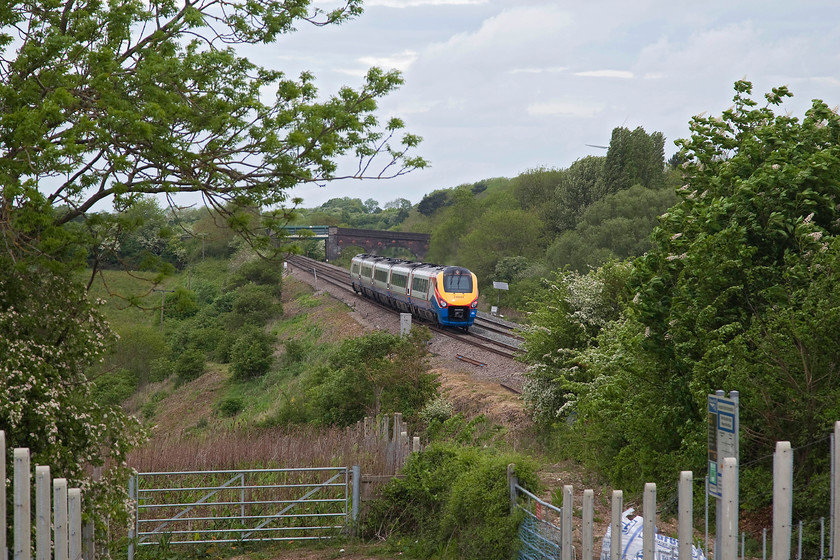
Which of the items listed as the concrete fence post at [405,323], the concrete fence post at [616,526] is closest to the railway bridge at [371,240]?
the concrete fence post at [405,323]

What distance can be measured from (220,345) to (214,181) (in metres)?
Result: 34.3

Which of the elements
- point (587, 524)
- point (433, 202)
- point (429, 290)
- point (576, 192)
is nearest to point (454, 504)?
point (587, 524)

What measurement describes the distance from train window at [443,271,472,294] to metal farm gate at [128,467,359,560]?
19.4 meters

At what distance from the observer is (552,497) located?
34.7 feet

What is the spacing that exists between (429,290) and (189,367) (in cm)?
1398

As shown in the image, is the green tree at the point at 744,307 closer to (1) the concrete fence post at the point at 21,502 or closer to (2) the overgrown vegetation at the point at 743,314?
(2) the overgrown vegetation at the point at 743,314

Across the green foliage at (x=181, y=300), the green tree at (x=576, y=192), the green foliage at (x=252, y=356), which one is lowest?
the green foliage at (x=252, y=356)

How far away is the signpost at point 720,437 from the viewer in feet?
18.5

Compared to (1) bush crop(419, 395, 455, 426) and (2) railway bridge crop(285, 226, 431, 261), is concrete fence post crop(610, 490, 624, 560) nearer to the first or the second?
(1) bush crop(419, 395, 455, 426)

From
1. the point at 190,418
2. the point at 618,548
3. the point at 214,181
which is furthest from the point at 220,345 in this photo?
the point at 618,548

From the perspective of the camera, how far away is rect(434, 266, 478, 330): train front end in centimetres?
3147

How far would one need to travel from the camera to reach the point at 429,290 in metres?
32.8

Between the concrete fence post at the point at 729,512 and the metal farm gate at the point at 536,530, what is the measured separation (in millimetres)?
2027

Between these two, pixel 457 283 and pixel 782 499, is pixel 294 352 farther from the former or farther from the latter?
pixel 782 499
